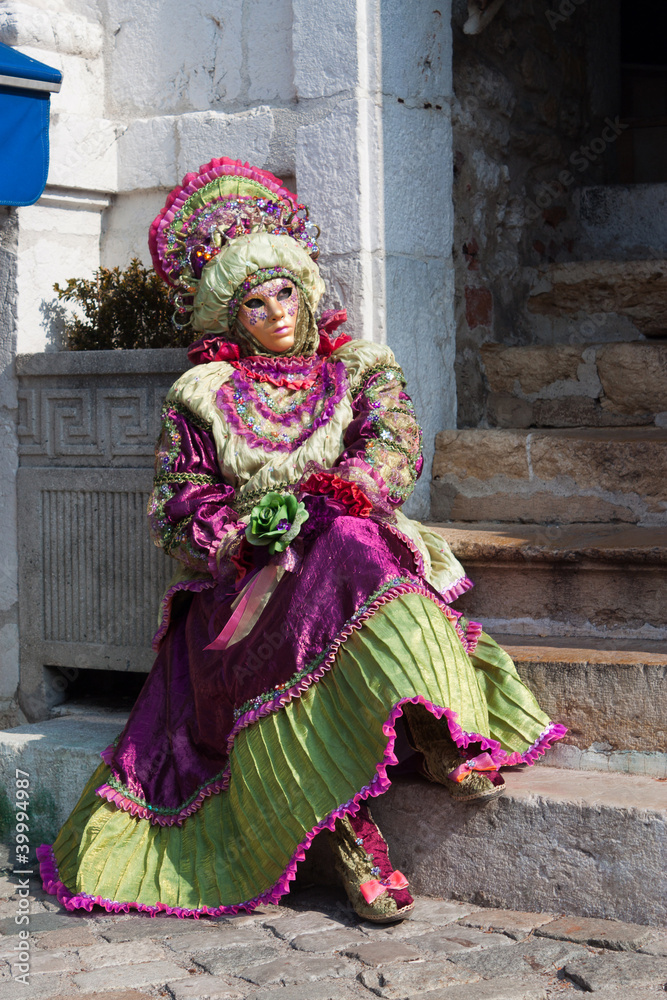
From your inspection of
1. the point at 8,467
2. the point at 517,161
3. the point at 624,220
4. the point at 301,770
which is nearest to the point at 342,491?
the point at 301,770

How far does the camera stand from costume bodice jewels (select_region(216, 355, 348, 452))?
346cm

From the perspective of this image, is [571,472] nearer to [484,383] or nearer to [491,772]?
[484,383]

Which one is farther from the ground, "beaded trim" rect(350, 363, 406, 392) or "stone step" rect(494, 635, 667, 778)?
"beaded trim" rect(350, 363, 406, 392)

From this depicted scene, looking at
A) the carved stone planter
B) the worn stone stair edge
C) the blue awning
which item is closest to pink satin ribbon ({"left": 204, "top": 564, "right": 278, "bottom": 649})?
the worn stone stair edge

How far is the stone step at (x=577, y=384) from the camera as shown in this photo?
4285 mm

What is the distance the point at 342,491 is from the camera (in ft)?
10.4

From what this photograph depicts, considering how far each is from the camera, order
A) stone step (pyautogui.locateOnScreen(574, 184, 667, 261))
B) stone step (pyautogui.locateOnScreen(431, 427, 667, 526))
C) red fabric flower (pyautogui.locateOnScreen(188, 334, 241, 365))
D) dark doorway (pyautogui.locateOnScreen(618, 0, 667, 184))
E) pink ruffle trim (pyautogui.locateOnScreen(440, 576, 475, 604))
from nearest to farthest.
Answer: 1. pink ruffle trim (pyautogui.locateOnScreen(440, 576, 475, 604))
2. red fabric flower (pyautogui.locateOnScreen(188, 334, 241, 365))
3. stone step (pyautogui.locateOnScreen(431, 427, 667, 526))
4. stone step (pyautogui.locateOnScreen(574, 184, 667, 261))
5. dark doorway (pyautogui.locateOnScreen(618, 0, 667, 184))

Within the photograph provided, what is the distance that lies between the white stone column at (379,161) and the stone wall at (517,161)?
0.74 feet

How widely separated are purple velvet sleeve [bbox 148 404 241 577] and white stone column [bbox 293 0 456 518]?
79 centimetres

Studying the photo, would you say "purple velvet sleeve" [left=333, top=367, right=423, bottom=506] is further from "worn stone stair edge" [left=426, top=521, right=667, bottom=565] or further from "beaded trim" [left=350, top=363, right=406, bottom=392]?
"worn stone stair edge" [left=426, top=521, right=667, bottom=565]

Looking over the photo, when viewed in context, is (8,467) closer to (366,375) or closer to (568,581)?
(366,375)

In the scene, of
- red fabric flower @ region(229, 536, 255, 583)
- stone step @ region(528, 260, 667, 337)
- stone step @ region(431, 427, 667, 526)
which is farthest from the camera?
stone step @ region(528, 260, 667, 337)

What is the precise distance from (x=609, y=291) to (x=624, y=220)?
25.0 inches

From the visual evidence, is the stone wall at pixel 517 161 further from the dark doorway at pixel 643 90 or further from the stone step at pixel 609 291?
the dark doorway at pixel 643 90
